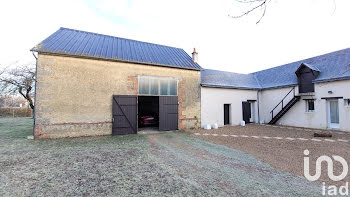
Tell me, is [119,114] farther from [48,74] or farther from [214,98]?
[214,98]

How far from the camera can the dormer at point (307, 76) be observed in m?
11.3

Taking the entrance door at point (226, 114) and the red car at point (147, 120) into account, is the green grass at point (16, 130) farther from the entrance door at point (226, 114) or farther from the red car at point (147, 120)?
the entrance door at point (226, 114)

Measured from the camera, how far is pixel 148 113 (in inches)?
518

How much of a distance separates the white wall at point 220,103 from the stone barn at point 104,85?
0.78 m

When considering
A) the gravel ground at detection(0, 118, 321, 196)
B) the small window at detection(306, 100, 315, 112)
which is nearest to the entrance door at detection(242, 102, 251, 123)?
the small window at detection(306, 100, 315, 112)

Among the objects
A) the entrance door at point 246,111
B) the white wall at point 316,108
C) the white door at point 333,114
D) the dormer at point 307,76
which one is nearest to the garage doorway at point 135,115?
the entrance door at point 246,111

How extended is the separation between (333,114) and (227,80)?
7852mm

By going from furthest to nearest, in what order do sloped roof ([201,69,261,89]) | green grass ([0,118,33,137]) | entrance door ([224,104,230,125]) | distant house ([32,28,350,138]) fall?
entrance door ([224,104,230,125])
sloped roof ([201,69,261,89])
green grass ([0,118,33,137])
distant house ([32,28,350,138])

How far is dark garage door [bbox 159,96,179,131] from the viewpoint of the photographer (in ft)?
33.2

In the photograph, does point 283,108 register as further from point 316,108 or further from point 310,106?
point 316,108

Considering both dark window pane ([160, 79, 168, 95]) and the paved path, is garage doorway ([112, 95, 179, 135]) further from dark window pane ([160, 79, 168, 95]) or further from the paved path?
the paved path

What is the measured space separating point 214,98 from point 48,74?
36.4 feet

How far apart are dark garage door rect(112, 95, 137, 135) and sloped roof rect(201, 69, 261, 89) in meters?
5.75

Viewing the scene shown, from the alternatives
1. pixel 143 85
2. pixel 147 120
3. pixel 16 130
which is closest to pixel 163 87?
pixel 143 85
